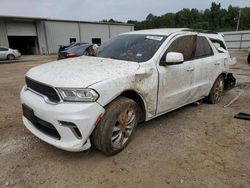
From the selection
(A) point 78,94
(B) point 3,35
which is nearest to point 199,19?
(B) point 3,35

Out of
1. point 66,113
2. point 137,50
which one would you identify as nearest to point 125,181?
point 66,113

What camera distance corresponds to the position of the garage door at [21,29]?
27136mm

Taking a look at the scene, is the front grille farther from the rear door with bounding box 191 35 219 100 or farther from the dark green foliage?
the dark green foliage

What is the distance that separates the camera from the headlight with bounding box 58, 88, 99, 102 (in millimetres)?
2635

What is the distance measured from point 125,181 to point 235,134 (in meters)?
2.22

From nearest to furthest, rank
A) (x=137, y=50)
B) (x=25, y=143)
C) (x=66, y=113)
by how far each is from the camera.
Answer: (x=66, y=113), (x=25, y=143), (x=137, y=50)

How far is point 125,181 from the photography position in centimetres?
261

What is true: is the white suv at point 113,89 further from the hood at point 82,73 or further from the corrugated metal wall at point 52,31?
the corrugated metal wall at point 52,31

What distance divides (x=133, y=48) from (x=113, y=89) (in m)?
1.26

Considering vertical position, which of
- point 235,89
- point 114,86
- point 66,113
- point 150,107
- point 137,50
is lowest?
point 235,89

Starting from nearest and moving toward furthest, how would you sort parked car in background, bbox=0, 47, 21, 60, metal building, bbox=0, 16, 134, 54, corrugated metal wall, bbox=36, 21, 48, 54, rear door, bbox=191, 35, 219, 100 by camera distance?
rear door, bbox=191, 35, 219, 100 → parked car in background, bbox=0, 47, 21, 60 → metal building, bbox=0, 16, 134, 54 → corrugated metal wall, bbox=36, 21, 48, 54

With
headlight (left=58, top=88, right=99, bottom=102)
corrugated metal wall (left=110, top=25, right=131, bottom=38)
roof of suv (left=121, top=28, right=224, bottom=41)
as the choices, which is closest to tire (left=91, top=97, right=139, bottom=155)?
headlight (left=58, top=88, right=99, bottom=102)

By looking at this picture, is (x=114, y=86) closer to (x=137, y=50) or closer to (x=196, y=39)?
(x=137, y=50)

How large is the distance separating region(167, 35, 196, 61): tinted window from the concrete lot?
1.29 metres
